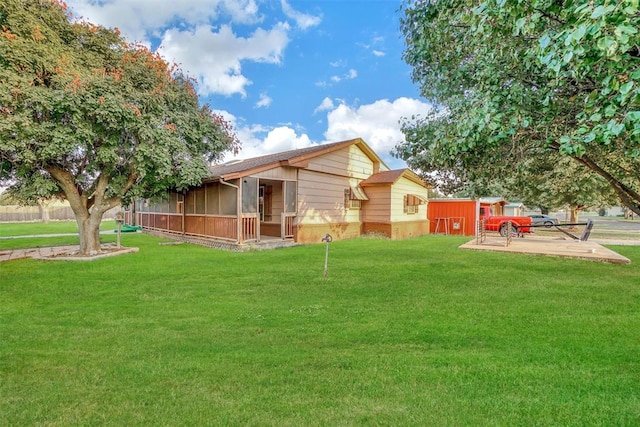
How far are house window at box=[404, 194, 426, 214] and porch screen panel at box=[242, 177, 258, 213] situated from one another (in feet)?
27.0

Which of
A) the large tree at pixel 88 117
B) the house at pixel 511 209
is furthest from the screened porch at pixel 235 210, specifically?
the house at pixel 511 209

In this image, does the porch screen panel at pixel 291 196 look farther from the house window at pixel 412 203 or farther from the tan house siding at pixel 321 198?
the house window at pixel 412 203

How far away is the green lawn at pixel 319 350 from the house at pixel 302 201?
17.4 feet

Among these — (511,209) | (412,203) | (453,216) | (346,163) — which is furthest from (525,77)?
(511,209)

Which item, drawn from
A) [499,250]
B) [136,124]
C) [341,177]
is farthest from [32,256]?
[499,250]

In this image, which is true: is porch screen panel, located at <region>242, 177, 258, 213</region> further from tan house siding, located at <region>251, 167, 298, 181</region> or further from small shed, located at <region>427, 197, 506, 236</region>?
small shed, located at <region>427, 197, 506, 236</region>

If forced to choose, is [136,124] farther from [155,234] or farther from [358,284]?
[155,234]

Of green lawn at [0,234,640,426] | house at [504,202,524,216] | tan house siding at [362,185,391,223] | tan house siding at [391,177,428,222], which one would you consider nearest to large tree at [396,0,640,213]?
green lawn at [0,234,640,426]

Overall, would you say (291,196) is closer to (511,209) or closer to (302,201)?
(302,201)

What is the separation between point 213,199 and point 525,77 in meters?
11.8

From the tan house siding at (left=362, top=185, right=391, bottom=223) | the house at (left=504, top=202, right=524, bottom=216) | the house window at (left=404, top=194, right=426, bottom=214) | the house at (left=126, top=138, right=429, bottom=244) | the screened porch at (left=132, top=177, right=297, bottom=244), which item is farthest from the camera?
the house at (left=504, top=202, right=524, bottom=216)

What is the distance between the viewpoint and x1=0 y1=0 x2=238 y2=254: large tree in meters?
8.36

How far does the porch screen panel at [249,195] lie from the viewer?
489 inches

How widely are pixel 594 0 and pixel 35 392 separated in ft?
16.9
